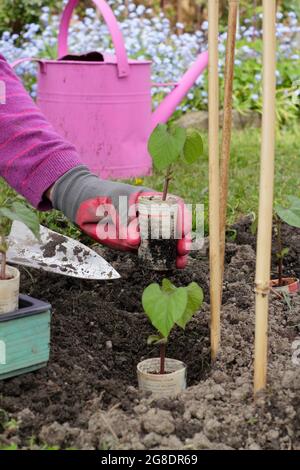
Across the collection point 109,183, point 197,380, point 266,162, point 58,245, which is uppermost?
point 266,162

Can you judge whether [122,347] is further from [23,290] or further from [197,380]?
[23,290]

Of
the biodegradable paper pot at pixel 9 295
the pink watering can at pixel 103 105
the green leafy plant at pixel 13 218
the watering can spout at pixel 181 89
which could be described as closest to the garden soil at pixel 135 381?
the biodegradable paper pot at pixel 9 295

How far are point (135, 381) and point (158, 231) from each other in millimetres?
305

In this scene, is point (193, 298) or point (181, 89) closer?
point (193, 298)

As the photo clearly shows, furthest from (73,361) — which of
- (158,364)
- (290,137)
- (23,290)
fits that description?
(290,137)

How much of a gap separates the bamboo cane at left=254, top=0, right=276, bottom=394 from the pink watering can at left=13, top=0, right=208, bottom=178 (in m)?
2.04

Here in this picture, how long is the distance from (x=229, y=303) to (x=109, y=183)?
0.41 metres

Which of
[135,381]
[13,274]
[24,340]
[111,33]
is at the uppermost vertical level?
[111,33]

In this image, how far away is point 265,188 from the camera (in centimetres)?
131

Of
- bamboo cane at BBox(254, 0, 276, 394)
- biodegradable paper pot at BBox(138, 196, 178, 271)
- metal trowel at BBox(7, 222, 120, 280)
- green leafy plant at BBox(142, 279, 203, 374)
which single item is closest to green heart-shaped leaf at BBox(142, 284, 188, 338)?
green leafy plant at BBox(142, 279, 203, 374)

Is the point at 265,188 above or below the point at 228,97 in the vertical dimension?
below

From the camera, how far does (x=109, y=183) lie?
1742 mm

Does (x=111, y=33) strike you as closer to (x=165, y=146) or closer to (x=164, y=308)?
(x=165, y=146)

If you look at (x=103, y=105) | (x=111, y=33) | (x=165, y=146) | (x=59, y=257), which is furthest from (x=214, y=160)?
(x=103, y=105)
